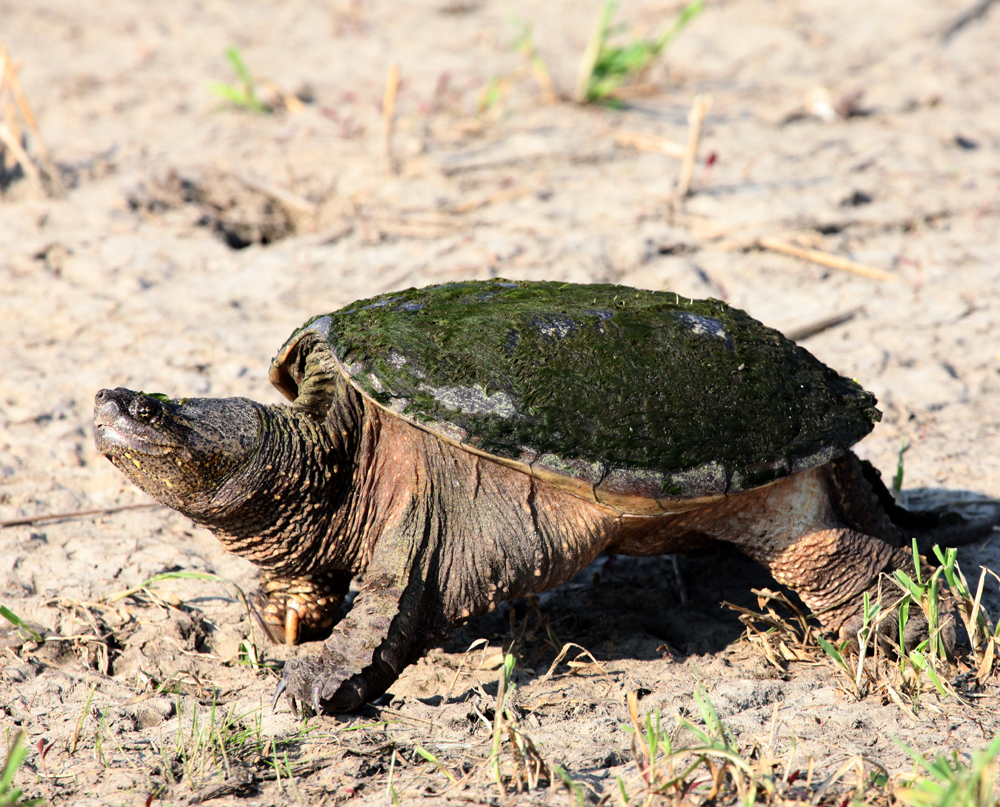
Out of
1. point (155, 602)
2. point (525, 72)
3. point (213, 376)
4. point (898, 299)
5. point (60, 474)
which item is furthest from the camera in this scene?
point (525, 72)

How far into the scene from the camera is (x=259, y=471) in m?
2.29

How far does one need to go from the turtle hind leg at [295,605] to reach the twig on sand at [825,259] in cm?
321

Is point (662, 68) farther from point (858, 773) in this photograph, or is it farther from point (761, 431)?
point (858, 773)

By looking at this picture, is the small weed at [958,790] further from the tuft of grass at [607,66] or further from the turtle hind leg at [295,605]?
the tuft of grass at [607,66]

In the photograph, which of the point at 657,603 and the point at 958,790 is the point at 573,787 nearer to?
the point at 958,790

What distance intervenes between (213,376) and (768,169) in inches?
Result: 143

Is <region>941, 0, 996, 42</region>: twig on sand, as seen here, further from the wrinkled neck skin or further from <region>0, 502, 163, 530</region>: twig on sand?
<region>0, 502, 163, 530</region>: twig on sand

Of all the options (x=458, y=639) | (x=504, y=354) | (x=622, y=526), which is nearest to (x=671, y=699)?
(x=622, y=526)

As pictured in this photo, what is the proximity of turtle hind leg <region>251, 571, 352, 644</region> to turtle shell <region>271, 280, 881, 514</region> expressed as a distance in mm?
688

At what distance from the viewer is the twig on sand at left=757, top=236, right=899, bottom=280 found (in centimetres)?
464

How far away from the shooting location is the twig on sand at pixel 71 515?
299cm

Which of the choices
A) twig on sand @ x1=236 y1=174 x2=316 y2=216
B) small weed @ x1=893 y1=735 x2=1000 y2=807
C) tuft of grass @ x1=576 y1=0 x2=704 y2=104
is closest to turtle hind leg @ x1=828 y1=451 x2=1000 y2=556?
small weed @ x1=893 y1=735 x2=1000 y2=807

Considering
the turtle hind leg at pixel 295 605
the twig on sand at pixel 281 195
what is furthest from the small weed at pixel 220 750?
the twig on sand at pixel 281 195

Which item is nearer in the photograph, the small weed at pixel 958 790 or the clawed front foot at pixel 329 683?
the small weed at pixel 958 790
